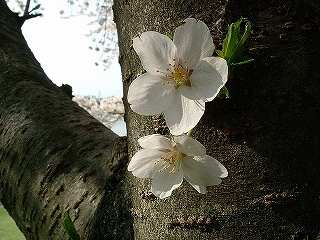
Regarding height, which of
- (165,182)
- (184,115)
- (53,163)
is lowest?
(53,163)

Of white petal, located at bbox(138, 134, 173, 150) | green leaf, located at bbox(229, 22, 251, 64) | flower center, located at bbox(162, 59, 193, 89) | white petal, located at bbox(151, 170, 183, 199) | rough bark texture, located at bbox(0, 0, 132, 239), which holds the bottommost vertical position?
rough bark texture, located at bbox(0, 0, 132, 239)

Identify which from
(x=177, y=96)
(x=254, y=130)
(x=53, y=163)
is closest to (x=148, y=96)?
(x=177, y=96)

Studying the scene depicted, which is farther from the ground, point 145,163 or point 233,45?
point 233,45

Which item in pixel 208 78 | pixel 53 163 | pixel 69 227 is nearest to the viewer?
pixel 208 78

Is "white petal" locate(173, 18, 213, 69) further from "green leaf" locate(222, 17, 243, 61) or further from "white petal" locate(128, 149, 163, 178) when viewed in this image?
"white petal" locate(128, 149, 163, 178)

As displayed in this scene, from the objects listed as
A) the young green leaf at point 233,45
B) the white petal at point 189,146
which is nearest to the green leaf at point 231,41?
the young green leaf at point 233,45

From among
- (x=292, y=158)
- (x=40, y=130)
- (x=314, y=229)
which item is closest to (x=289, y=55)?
(x=292, y=158)

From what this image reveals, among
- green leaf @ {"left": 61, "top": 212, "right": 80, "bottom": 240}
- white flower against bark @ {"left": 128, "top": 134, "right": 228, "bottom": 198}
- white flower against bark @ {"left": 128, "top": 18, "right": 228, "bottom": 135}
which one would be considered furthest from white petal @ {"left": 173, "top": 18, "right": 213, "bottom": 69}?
green leaf @ {"left": 61, "top": 212, "right": 80, "bottom": 240}

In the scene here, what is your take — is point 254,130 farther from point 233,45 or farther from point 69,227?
point 69,227
